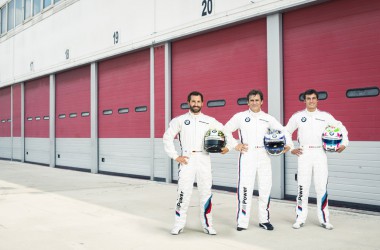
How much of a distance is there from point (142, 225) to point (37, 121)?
13.4 m

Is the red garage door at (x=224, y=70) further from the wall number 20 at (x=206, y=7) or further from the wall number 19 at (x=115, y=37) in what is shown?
the wall number 19 at (x=115, y=37)

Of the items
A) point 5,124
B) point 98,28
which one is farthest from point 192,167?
point 5,124

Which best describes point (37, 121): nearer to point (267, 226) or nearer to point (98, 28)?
point (98, 28)

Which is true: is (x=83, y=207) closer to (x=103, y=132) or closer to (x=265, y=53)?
(x=265, y=53)

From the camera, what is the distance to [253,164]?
5500 mm

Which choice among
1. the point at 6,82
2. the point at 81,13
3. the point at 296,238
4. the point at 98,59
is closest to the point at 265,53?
the point at 296,238

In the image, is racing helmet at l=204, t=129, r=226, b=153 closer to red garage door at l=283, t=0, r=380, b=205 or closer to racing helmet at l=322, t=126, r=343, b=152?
racing helmet at l=322, t=126, r=343, b=152

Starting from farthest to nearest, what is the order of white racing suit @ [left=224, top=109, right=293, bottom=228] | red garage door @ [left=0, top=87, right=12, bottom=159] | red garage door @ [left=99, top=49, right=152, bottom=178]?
1. red garage door @ [left=0, top=87, right=12, bottom=159]
2. red garage door @ [left=99, top=49, right=152, bottom=178]
3. white racing suit @ [left=224, top=109, right=293, bottom=228]

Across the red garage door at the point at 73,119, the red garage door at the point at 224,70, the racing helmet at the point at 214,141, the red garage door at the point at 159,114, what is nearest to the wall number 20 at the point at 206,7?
the red garage door at the point at 224,70

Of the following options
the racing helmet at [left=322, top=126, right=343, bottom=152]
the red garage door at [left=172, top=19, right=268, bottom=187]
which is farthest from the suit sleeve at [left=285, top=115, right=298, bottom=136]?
the red garage door at [left=172, top=19, right=268, bottom=187]

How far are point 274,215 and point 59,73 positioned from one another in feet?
38.9

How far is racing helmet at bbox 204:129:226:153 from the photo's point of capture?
5.16 meters

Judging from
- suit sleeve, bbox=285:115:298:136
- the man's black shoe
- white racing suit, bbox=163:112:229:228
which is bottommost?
the man's black shoe

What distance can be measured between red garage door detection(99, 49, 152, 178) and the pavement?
2773 mm
